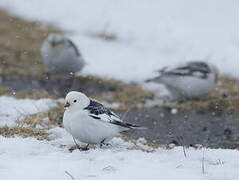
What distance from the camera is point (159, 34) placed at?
16656 mm

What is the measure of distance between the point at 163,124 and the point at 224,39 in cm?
750

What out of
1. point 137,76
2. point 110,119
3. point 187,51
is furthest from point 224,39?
point 110,119

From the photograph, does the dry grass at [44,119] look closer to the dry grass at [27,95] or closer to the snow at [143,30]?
the dry grass at [27,95]

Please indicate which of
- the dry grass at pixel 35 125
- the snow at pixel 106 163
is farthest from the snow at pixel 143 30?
the snow at pixel 106 163

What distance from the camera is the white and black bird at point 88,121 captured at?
6438mm

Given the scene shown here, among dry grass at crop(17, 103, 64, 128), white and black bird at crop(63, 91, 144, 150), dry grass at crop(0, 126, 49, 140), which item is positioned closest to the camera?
white and black bird at crop(63, 91, 144, 150)

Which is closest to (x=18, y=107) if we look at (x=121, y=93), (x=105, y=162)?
(x=121, y=93)

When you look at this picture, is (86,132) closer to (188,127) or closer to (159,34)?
(188,127)

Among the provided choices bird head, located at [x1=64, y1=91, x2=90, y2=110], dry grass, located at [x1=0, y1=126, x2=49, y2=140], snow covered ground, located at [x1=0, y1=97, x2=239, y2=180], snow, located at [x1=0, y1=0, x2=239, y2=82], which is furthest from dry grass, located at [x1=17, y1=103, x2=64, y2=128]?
snow, located at [x1=0, y1=0, x2=239, y2=82]

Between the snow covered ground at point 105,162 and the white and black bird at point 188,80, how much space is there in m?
4.05

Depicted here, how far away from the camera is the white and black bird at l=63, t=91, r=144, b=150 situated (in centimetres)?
644

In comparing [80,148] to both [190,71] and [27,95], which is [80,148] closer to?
[27,95]

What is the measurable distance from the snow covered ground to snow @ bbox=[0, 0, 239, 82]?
20.8 ft

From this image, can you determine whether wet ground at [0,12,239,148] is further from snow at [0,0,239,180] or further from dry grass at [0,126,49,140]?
dry grass at [0,126,49,140]
